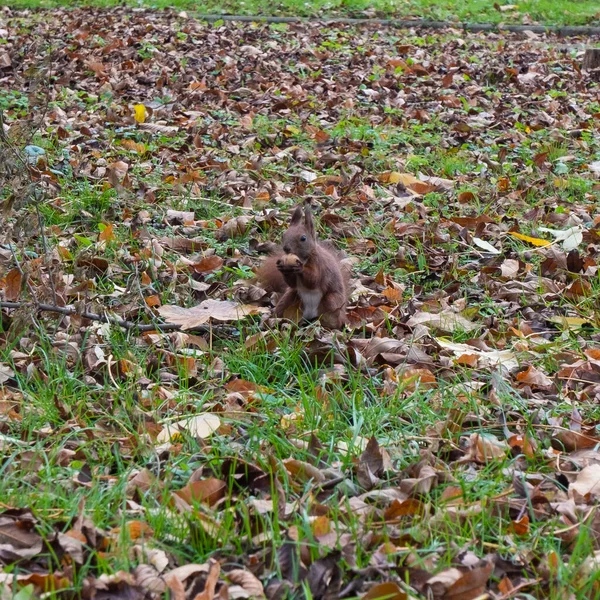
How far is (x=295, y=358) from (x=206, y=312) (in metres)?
0.64

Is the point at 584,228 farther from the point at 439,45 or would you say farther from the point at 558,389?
the point at 439,45

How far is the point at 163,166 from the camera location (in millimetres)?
6539

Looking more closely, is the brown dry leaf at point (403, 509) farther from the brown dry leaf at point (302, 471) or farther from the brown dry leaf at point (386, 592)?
the brown dry leaf at point (386, 592)

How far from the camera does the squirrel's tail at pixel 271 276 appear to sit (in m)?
4.37

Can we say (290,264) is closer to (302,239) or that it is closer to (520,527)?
(302,239)

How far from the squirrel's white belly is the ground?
0.10 metres

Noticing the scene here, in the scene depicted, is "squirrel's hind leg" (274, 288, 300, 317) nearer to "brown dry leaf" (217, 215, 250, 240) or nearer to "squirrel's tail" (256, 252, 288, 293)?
"squirrel's tail" (256, 252, 288, 293)

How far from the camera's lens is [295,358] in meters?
3.66

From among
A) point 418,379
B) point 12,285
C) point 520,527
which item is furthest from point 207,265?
point 520,527

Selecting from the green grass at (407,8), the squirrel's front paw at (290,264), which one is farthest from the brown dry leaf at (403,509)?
the green grass at (407,8)

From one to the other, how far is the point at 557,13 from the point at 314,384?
11.0 m

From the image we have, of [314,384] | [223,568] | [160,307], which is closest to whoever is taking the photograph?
[223,568]

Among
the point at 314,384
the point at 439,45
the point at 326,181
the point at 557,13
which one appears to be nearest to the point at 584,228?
the point at 326,181

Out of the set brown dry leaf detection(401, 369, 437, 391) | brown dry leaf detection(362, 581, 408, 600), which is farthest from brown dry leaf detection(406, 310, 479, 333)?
brown dry leaf detection(362, 581, 408, 600)
